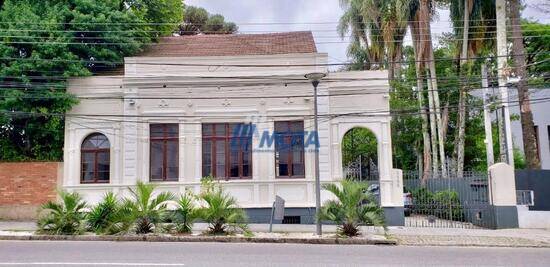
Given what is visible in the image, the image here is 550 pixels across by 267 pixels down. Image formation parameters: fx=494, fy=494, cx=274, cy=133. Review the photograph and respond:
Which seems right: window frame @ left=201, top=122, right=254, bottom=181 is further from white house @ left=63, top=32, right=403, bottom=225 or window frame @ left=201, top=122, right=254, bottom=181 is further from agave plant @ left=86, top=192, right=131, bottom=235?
agave plant @ left=86, top=192, right=131, bottom=235

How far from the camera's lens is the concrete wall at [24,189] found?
1881cm

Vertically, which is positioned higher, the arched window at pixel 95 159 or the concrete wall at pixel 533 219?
the arched window at pixel 95 159

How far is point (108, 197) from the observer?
14836mm

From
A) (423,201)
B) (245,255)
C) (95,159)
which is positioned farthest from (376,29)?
(245,255)

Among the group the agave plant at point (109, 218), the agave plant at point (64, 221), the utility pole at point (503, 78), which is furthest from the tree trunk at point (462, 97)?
the agave plant at point (64, 221)

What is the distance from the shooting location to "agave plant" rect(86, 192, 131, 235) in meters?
14.4

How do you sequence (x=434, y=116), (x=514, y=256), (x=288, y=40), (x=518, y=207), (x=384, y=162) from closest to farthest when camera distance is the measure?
1. (x=514, y=256)
2. (x=518, y=207)
3. (x=384, y=162)
4. (x=288, y=40)
5. (x=434, y=116)

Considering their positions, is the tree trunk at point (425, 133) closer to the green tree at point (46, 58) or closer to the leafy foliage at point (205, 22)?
the green tree at point (46, 58)

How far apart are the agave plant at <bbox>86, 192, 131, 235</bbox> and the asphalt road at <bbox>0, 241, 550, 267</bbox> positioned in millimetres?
1260

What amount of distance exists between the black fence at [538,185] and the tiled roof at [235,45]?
9.29 meters

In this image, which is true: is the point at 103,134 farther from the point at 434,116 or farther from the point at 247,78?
the point at 434,116

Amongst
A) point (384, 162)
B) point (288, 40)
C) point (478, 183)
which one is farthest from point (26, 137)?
point (478, 183)

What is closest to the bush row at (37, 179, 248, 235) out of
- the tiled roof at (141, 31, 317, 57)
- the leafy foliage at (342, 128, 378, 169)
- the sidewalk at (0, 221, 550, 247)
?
the sidewalk at (0, 221, 550, 247)

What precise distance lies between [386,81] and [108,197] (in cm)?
1134
